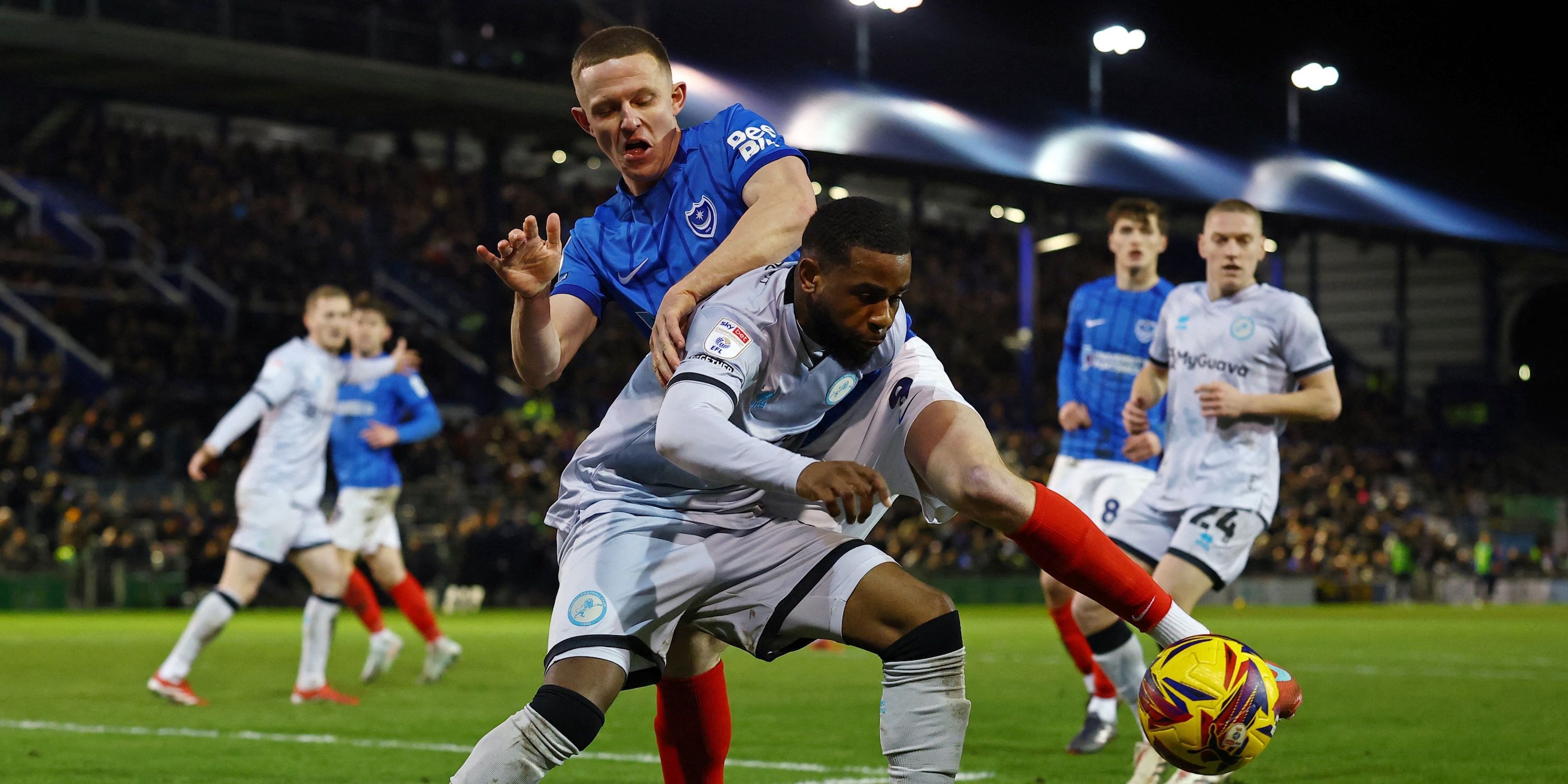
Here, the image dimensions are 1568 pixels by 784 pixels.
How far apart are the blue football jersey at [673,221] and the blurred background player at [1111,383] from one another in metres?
3.85

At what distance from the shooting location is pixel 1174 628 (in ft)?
13.5

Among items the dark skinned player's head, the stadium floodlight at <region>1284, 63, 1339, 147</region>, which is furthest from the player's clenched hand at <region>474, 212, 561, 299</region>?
the stadium floodlight at <region>1284, 63, 1339, 147</region>

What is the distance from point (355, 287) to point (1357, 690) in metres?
22.6

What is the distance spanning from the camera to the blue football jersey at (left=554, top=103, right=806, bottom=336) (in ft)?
14.7

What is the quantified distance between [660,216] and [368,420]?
7.18 meters

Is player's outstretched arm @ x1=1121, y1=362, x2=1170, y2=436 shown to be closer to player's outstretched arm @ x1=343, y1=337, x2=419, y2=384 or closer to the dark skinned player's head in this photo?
the dark skinned player's head

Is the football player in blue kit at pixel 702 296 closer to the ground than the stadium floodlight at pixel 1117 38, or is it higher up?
closer to the ground

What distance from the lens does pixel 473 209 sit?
3450 cm

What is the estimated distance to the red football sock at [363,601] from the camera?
10.6m

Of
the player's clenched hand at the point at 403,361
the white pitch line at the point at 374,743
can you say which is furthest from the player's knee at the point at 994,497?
the player's clenched hand at the point at 403,361

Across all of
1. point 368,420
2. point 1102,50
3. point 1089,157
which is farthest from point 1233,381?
point 1102,50

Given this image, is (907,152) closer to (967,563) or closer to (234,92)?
(967,563)

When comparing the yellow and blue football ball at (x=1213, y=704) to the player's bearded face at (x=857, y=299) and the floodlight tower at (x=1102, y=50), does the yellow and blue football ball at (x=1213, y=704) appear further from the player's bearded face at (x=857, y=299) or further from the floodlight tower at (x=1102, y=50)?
the floodlight tower at (x=1102, y=50)

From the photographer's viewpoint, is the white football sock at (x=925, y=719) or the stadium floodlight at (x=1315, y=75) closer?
the white football sock at (x=925, y=719)
